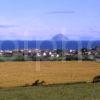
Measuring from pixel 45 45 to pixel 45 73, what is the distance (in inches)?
348

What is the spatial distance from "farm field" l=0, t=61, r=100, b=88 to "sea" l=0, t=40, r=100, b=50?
164 inches

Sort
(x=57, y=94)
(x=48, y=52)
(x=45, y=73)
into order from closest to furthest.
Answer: (x=57, y=94) → (x=45, y=73) → (x=48, y=52)

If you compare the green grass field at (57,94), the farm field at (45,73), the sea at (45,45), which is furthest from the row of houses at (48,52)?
the green grass field at (57,94)

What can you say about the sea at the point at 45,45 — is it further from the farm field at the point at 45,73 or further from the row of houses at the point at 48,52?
the farm field at the point at 45,73

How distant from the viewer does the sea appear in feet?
85.0

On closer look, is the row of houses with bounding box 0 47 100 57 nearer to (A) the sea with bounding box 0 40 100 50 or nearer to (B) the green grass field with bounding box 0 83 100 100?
(A) the sea with bounding box 0 40 100 50

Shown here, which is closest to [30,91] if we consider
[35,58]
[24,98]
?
[24,98]

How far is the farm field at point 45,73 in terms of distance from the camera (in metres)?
17.8

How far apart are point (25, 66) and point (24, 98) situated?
10384 mm

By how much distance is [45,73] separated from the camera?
Result: 62.9 feet

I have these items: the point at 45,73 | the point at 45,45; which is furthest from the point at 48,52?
the point at 45,73

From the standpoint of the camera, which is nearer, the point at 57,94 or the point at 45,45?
the point at 57,94

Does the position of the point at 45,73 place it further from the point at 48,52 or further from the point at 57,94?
the point at 57,94

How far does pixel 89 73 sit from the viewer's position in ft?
64.8
